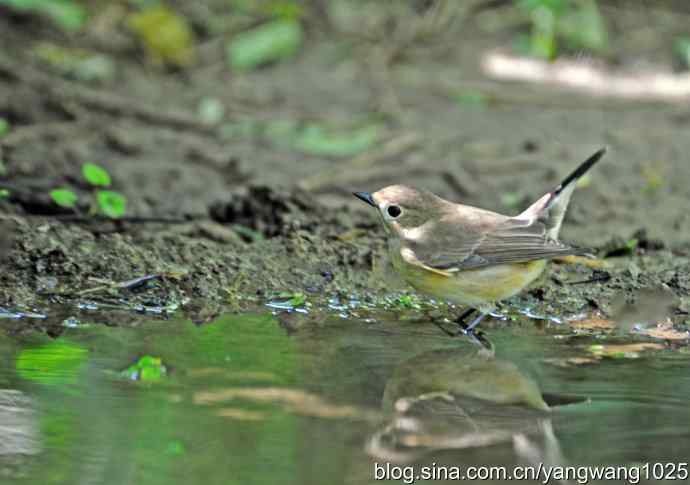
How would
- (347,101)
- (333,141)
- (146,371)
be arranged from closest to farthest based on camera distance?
(146,371)
(333,141)
(347,101)

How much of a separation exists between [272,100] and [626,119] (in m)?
3.31

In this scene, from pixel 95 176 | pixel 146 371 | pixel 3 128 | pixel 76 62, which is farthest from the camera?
pixel 76 62

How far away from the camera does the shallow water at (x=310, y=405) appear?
152 inches

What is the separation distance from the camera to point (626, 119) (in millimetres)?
10648

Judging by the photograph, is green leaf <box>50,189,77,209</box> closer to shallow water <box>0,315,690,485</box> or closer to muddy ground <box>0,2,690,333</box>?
muddy ground <box>0,2,690,333</box>

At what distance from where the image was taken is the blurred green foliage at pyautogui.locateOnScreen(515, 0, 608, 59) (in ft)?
35.9

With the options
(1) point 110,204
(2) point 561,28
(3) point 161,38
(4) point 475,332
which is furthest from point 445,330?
(2) point 561,28

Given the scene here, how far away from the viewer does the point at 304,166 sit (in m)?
9.36

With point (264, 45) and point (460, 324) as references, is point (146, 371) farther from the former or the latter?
point (264, 45)

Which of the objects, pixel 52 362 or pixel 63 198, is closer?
pixel 52 362

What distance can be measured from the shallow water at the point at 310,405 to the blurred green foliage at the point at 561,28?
18.9 ft

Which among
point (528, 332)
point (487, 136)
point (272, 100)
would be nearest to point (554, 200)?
point (528, 332)

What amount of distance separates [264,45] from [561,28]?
2.97m

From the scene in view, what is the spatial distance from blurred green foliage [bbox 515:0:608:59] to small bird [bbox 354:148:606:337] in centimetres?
482
